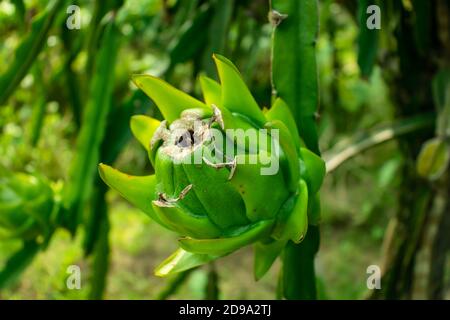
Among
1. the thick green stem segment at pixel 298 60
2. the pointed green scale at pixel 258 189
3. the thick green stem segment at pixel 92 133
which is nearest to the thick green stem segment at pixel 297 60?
the thick green stem segment at pixel 298 60

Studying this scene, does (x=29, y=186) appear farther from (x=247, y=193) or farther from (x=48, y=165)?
(x=48, y=165)

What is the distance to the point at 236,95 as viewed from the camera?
67 centimetres

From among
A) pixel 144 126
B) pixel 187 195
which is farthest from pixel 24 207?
pixel 187 195

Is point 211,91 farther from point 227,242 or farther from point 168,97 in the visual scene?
point 227,242

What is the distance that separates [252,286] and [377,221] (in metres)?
0.53

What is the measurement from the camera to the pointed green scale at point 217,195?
615 mm

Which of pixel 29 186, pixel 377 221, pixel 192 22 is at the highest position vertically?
pixel 192 22

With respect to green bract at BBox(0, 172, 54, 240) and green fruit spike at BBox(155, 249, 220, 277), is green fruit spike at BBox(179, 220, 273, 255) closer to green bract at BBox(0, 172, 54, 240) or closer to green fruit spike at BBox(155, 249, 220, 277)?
green fruit spike at BBox(155, 249, 220, 277)

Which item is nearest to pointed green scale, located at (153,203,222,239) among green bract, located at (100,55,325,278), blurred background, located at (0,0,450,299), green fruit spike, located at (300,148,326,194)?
green bract, located at (100,55,325,278)

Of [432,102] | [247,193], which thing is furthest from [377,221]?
[247,193]

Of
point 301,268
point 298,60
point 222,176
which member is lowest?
point 301,268

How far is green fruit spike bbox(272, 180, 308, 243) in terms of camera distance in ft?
2.10

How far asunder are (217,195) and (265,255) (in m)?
0.12

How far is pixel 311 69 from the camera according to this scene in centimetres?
75
